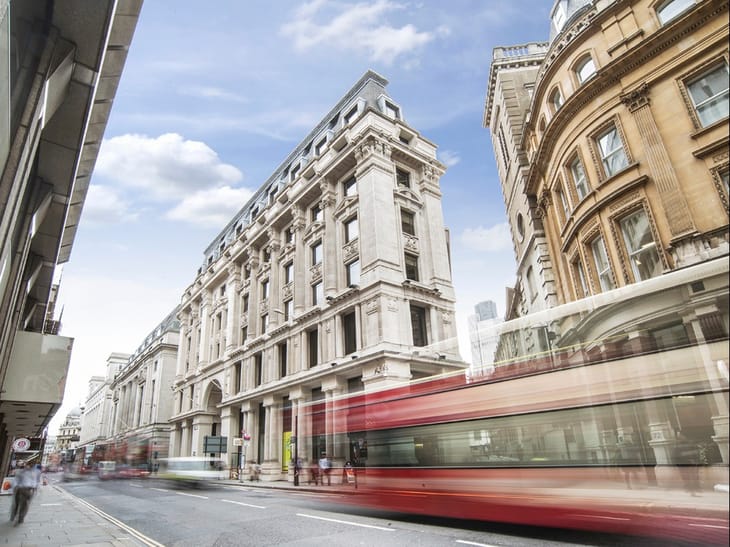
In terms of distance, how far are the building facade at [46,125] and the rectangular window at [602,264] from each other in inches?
595

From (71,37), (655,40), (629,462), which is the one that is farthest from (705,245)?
(71,37)

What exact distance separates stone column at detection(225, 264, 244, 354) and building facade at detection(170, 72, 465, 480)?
0.14 metres

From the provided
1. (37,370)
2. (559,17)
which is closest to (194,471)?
(37,370)

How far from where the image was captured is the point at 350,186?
101 ft

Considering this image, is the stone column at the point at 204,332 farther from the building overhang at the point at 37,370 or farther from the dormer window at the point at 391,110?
the building overhang at the point at 37,370

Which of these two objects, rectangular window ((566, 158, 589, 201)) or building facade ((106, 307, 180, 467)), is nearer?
rectangular window ((566, 158, 589, 201))

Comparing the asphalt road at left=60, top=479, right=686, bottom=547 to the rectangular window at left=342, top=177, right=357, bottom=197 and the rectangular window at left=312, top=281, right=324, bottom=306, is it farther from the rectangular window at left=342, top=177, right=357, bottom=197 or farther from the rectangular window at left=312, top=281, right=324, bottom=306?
the rectangular window at left=342, top=177, right=357, bottom=197

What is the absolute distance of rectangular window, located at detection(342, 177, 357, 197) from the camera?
98.6ft

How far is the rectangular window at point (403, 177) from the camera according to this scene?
1195 inches

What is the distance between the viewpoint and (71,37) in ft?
17.7

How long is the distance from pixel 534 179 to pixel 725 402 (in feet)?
55.7

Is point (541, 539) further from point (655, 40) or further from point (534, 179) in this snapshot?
point (534, 179)

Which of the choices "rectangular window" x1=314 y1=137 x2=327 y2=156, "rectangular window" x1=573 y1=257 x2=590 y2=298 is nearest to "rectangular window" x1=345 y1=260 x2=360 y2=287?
"rectangular window" x1=314 y1=137 x2=327 y2=156

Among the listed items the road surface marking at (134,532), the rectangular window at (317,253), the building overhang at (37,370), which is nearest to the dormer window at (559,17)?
the rectangular window at (317,253)
